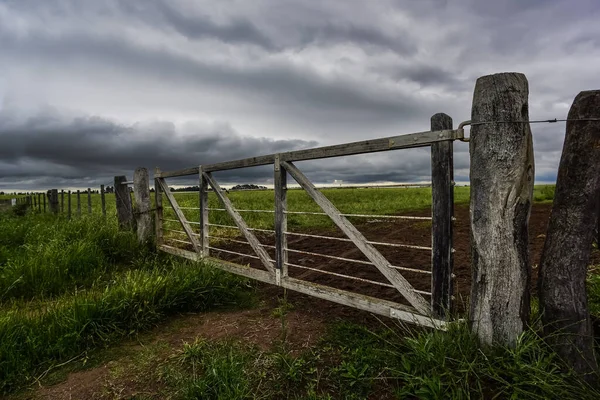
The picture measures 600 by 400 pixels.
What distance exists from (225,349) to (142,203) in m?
5.05

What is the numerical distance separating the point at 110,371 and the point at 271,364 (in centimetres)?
140

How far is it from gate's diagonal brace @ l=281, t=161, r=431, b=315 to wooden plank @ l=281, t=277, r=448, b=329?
0.08m

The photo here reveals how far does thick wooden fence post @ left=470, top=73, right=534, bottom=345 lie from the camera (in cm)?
250

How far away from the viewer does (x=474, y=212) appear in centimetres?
267

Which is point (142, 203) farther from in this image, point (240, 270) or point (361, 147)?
point (361, 147)

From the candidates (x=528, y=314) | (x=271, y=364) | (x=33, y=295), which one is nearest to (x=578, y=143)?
(x=528, y=314)

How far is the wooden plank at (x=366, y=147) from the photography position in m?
2.86

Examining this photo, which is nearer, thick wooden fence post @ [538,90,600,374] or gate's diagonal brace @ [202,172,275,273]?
thick wooden fence post @ [538,90,600,374]

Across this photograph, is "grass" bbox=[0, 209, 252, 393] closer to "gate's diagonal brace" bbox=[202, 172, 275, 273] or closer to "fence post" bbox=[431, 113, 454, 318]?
"gate's diagonal brace" bbox=[202, 172, 275, 273]

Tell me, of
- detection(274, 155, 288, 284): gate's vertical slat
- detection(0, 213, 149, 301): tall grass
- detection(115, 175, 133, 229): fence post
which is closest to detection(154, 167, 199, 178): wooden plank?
detection(115, 175, 133, 229): fence post

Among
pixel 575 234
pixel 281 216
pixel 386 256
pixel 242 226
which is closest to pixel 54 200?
pixel 242 226

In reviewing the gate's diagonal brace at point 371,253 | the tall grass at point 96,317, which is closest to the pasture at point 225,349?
the tall grass at point 96,317

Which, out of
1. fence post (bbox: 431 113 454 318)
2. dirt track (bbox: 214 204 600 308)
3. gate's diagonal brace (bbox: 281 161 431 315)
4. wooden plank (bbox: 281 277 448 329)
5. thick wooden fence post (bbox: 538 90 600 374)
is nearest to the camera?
thick wooden fence post (bbox: 538 90 600 374)

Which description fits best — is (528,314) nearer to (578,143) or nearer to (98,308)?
(578,143)
